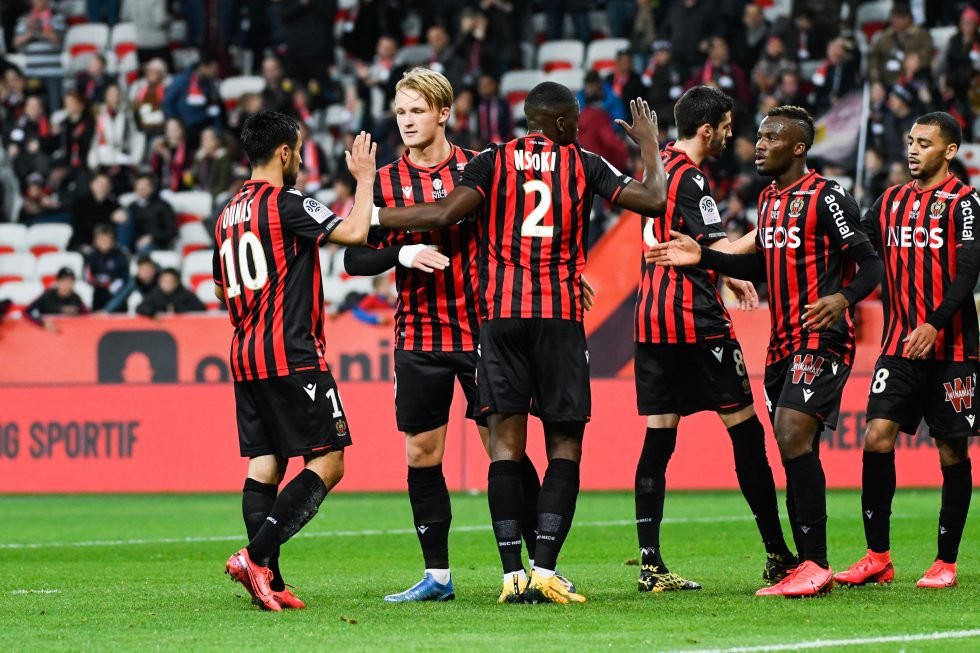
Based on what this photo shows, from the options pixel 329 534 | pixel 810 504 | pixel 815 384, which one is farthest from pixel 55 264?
pixel 810 504

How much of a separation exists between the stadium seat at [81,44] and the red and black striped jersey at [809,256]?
1779 centimetres

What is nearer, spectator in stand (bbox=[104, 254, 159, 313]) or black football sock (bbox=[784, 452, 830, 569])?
black football sock (bbox=[784, 452, 830, 569])

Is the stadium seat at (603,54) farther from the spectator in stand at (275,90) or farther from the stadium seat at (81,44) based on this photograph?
the stadium seat at (81,44)

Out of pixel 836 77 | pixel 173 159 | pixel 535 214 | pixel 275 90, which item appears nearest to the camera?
pixel 535 214

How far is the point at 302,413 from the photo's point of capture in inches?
272

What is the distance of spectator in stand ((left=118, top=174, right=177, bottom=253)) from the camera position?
19547 millimetres

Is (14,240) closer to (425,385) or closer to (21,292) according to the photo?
(21,292)

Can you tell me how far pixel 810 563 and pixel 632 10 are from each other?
15.4 meters

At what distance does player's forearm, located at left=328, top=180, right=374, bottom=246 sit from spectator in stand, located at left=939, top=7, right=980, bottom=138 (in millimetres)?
12379

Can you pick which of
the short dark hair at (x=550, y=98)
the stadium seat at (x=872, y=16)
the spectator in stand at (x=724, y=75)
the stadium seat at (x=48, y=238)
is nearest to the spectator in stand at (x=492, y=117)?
the spectator in stand at (x=724, y=75)

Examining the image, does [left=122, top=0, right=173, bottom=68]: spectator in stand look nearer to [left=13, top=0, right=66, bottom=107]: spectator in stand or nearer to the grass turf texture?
[left=13, top=0, right=66, bottom=107]: spectator in stand

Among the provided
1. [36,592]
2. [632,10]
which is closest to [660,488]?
[36,592]

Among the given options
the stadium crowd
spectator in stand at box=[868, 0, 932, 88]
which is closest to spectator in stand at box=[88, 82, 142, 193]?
the stadium crowd

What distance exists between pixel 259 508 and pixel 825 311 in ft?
8.58
